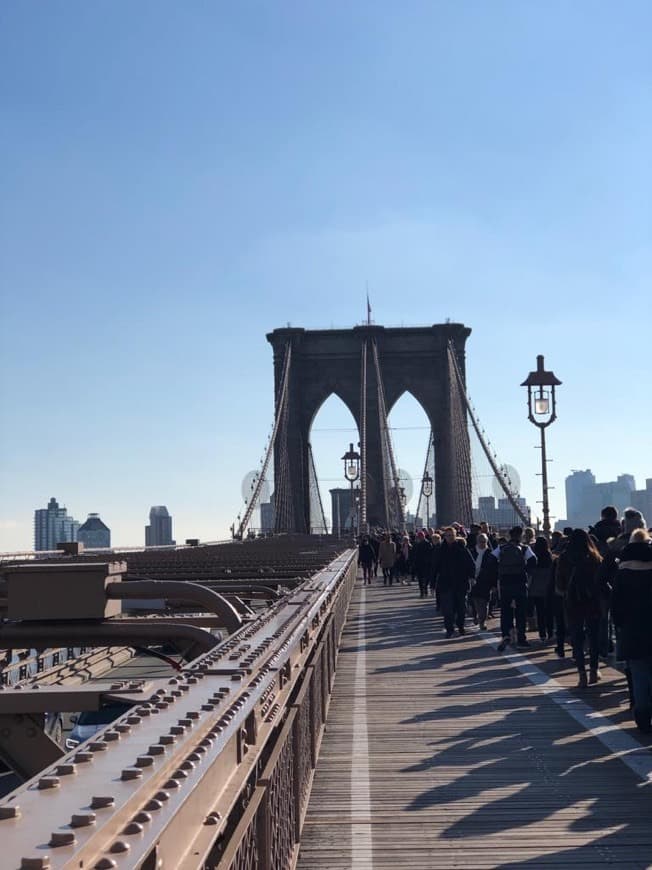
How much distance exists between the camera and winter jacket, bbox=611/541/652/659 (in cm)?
807

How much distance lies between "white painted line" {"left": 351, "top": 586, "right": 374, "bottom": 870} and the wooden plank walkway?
10 mm

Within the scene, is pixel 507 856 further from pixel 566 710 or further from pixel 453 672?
pixel 453 672

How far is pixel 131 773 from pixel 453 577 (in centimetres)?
1358

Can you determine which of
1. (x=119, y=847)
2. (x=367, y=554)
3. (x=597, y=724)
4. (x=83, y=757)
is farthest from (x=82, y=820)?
(x=367, y=554)

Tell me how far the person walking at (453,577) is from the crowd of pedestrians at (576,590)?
0.05 feet

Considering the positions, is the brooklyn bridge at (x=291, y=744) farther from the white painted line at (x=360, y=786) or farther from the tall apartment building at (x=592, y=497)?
the tall apartment building at (x=592, y=497)

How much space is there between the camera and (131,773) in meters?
2.10

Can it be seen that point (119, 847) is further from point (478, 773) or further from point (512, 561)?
point (512, 561)

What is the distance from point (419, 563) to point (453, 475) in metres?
55.0

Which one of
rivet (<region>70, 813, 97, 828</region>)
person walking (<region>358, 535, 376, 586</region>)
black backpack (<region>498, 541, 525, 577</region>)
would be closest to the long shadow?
black backpack (<region>498, 541, 525, 577</region>)

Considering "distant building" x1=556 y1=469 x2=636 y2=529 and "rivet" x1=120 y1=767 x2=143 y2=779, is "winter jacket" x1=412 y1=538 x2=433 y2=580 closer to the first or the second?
"rivet" x1=120 y1=767 x2=143 y2=779

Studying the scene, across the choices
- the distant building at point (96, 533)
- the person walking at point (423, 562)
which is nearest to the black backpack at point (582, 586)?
the person walking at point (423, 562)

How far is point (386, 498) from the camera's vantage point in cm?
7631

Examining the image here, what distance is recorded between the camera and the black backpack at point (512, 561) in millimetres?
13656
